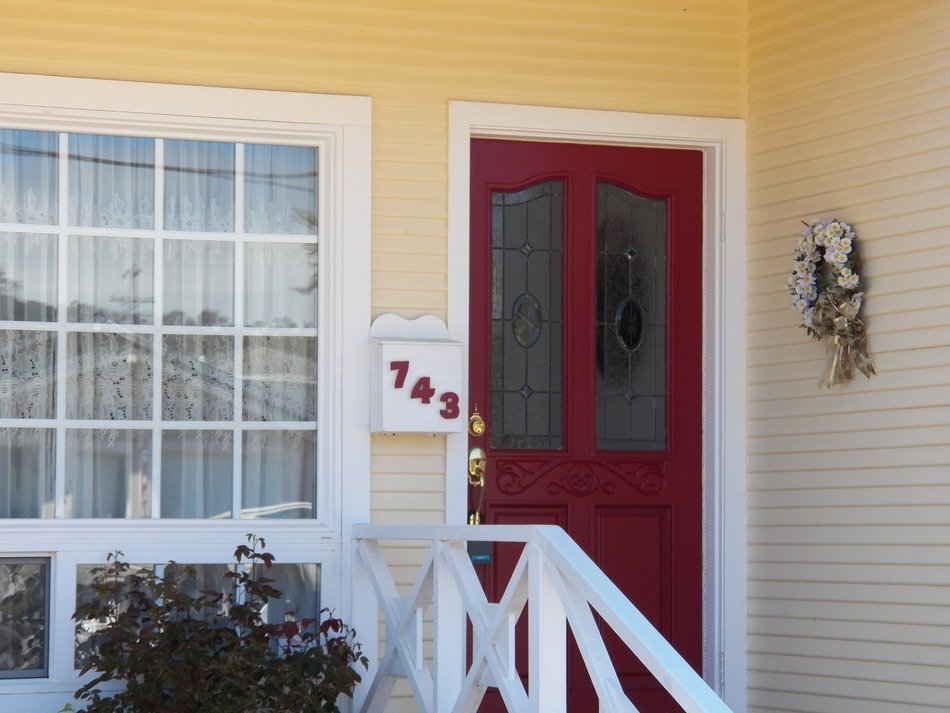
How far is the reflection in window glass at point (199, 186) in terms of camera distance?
5.04 meters

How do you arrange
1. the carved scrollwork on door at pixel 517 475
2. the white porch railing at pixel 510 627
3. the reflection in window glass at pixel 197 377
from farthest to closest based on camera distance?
the carved scrollwork on door at pixel 517 475
the reflection in window glass at pixel 197 377
the white porch railing at pixel 510 627

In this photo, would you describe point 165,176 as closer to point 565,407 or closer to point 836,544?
point 565,407

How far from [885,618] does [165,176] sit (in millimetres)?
2941

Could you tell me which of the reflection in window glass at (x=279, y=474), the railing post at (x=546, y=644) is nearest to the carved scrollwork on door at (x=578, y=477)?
the reflection in window glass at (x=279, y=474)

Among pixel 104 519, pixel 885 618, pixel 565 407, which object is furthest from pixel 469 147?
pixel 885 618

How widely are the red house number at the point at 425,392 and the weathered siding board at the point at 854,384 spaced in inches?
46.6

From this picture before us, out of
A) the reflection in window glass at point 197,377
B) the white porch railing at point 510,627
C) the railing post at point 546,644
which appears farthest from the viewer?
the reflection in window glass at point 197,377

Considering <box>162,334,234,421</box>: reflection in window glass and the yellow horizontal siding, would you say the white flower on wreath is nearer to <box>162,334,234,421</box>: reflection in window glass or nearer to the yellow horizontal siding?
the yellow horizontal siding

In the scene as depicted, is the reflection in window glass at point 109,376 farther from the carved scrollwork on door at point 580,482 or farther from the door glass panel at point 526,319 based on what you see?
the carved scrollwork on door at point 580,482

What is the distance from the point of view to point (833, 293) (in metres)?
4.81

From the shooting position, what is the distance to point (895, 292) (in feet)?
15.3

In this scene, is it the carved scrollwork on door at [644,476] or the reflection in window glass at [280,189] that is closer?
the reflection in window glass at [280,189]

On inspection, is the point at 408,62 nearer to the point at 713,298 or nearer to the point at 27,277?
the point at 713,298

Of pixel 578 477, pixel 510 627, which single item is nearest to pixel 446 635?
pixel 510 627
